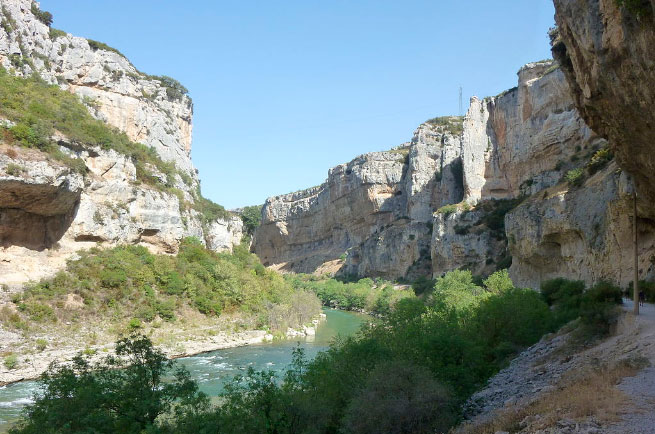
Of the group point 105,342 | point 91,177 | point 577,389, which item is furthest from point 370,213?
point 577,389

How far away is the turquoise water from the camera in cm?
1861

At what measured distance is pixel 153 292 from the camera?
114 feet

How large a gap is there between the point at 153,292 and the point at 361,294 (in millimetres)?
31862

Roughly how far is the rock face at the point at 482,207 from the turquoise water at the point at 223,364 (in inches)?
572

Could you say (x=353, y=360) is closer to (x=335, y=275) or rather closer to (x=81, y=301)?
(x=81, y=301)

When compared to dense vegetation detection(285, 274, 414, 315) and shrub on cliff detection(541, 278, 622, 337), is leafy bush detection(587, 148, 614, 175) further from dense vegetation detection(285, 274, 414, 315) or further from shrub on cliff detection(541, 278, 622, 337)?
dense vegetation detection(285, 274, 414, 315)

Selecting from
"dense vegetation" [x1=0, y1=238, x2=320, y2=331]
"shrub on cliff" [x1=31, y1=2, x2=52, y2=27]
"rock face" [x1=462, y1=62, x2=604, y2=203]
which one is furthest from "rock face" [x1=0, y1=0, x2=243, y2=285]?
"rock face" [x1=462, y1=62, x2=604, y2=203]

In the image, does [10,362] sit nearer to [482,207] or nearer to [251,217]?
[482,207]

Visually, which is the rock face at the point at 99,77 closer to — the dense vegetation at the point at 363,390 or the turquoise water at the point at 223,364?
the turquoise water at the point at 223,364

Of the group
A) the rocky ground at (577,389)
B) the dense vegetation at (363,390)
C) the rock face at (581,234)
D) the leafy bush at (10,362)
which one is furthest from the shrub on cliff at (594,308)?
the leafy bush at (10,362)

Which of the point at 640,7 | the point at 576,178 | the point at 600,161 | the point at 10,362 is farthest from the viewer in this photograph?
the point at 576,178

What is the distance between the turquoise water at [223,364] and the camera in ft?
61.1

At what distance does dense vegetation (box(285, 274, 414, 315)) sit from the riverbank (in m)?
15.4

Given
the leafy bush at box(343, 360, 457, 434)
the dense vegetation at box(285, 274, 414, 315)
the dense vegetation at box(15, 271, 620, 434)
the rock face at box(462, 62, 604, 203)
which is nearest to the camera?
the leafy bush at box(343, 360, 457, 434)
